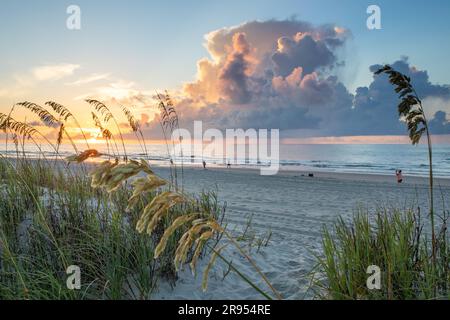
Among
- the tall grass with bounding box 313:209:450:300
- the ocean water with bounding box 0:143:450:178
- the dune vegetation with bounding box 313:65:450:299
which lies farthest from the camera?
the ocean water with bounding box 0:143:450:178

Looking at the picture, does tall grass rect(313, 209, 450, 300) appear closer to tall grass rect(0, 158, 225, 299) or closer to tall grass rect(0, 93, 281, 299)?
tall grass rect(0, 93, 281, 299)

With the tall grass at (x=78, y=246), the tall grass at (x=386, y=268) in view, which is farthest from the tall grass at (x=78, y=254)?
the tall grass at (x=386, y=268)

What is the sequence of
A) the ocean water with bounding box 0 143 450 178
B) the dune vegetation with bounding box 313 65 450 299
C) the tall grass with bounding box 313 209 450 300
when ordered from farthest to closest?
the ocean water with bounding box 0 143 450 178
the tall grass with bounding box 313 209 450 300
the dune vegetation with bounding box 313 65 450 299

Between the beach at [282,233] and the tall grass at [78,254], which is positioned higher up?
the tall grass at [78,254]

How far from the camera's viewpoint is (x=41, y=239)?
14.4 ft

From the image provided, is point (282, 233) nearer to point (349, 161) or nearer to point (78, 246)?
point (78, 246)

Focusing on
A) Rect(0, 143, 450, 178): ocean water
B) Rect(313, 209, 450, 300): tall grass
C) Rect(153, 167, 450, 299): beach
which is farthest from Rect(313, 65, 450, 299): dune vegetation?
Rect(0, 143, 450, 178): ocean water

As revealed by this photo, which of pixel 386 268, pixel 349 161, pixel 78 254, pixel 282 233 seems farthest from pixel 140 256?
pixel 349 161

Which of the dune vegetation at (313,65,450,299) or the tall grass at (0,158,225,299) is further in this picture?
the tall grass at (0,158,225,299)

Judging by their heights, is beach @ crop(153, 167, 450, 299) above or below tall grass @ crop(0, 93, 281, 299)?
below

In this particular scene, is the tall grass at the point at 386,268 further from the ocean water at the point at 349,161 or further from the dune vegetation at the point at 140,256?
the ocean water at the point at 349,161

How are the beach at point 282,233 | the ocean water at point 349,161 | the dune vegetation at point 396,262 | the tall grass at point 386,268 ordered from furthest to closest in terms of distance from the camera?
the ocean water at point 349,161, the beach at point 282,233, the tall grass at point 386,268, the dune vegetation at point 396,262

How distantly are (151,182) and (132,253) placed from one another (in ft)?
8.60
